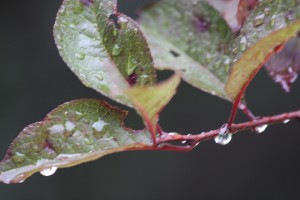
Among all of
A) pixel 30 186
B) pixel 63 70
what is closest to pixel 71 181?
pixel 30 186

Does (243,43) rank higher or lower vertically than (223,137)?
higher

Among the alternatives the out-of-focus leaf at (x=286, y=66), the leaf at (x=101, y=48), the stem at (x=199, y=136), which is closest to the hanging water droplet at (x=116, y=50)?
the leaf at (x=101, y=48)

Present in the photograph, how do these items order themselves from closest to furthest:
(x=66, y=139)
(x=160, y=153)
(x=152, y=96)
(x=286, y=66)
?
(x=152, y=96) → (x=66, y=139) → (x=286, y=66) → (x=160, y=153)

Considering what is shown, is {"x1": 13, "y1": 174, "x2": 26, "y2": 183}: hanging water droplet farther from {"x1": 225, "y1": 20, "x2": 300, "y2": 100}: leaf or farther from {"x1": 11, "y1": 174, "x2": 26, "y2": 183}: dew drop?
{"x1": 225, "y1": 20, "x2": 300, "y2": 100}: leaf

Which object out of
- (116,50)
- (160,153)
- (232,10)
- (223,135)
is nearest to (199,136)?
(223,135)

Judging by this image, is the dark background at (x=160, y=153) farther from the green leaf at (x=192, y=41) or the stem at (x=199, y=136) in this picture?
the stem at (x=199, y=136)

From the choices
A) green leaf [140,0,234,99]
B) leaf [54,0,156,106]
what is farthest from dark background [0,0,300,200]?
leaf [54,0,156,106]

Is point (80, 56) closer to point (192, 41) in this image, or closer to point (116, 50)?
point (116, 50)
